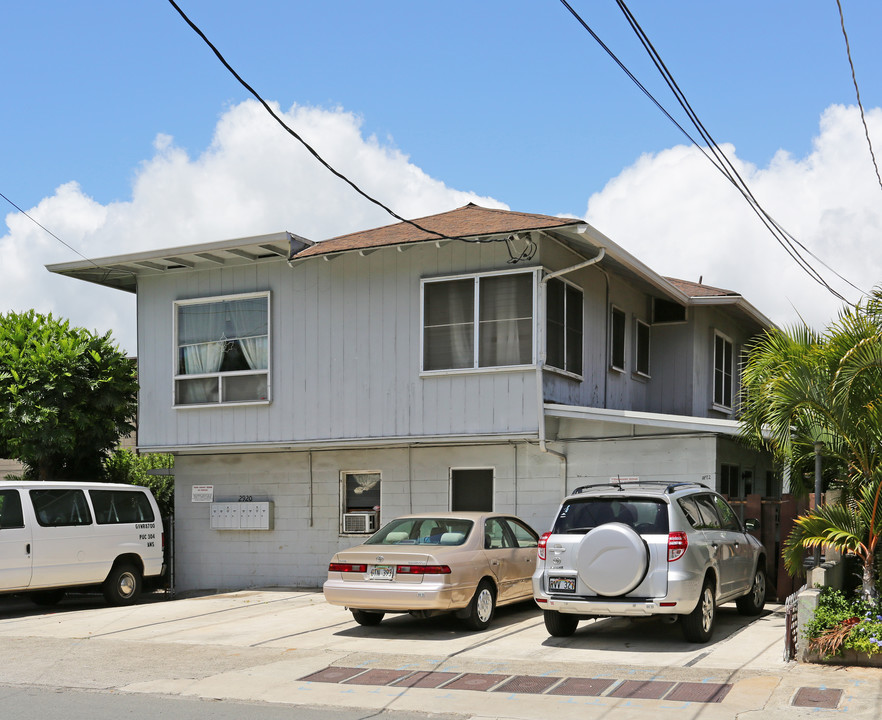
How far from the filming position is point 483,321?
15648 mm

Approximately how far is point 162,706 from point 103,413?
1112cm

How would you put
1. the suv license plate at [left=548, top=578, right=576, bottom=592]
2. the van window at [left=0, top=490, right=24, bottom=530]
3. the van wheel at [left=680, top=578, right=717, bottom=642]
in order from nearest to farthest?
the van wheel at [left=680, top=578, right=717, bottom=642] → the suv license plate at [left=548, top=578, right=576, bottom=592] → the van window at [left=0, top=490, right=24, bottom=530]

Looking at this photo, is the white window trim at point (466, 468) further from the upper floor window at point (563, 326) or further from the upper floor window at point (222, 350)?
the upper floor window at point (222, 350)

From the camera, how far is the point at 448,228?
1595cm

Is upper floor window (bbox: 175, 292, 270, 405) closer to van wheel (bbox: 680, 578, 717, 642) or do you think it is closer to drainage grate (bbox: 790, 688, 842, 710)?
van wheel (bbox: 680, 578, 717, 642)

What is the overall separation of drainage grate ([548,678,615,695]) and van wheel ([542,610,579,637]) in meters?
2.01

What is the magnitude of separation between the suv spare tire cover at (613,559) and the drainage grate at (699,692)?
1.61 m

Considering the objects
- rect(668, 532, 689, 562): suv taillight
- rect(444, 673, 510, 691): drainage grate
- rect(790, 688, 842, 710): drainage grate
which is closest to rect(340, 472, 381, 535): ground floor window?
rect(668, 532, 689, 562): suv taillight

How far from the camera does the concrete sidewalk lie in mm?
8445

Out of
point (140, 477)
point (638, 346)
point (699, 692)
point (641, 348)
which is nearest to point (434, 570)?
point (699, 692)

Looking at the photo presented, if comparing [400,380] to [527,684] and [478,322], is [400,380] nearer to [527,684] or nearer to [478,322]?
[478,322]

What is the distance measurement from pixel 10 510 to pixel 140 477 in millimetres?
6624

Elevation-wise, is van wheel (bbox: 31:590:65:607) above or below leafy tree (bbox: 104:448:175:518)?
below

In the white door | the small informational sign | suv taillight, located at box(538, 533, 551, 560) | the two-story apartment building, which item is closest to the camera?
suv taillight, located at box(538, 533, 551, 560)
